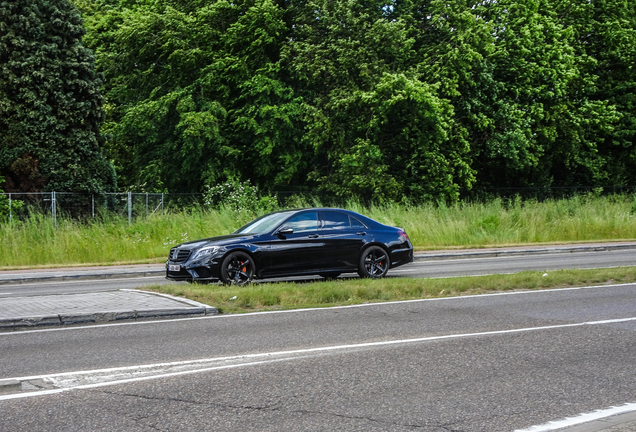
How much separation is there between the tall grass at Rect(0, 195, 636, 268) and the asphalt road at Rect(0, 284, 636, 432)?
1376cm

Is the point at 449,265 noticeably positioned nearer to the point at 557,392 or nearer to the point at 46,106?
the point at 557,392

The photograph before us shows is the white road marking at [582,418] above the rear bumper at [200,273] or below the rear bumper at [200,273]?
below

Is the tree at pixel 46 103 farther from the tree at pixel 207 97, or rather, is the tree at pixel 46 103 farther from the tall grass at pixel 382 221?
the tall grass at pixel 382 221

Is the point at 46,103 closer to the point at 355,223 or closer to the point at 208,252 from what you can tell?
the point at 355,223

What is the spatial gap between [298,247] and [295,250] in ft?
0.32

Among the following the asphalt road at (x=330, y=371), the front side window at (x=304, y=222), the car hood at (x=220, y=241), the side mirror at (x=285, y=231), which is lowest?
the asphalt road at (x=330, y=371)

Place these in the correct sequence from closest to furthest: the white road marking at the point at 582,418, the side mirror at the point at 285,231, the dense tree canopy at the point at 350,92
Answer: the white road marking at the point at 582,418, the side mirror at the point at 285,231, the dense tree canopy at the point at 350,92

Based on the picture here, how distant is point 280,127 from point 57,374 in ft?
106

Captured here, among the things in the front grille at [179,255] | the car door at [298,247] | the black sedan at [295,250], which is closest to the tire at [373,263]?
the black sedan at [295,250]

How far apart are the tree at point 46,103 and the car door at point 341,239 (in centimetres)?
2233

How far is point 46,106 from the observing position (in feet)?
115

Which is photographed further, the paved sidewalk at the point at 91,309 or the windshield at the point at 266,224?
the windshield at the point at 266,224

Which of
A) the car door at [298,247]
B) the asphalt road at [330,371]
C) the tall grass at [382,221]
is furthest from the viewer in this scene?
the tall grass at [382,221]

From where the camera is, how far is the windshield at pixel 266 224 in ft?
48.6
